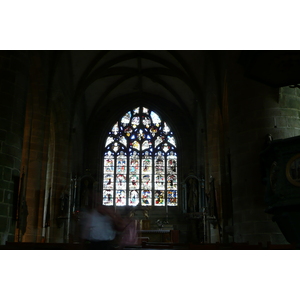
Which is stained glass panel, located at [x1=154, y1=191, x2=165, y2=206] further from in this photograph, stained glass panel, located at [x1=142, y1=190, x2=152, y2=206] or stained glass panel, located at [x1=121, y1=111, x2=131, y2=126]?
stained glass panel, located at [x1=121, y1=111, x2=131, y2=126]

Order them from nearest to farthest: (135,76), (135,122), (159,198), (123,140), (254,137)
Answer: (254,137)
(135,76)
(159,198)
(123,140)
(135,122)

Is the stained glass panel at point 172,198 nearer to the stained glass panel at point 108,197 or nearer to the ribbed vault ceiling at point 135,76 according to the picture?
the stained glass panel at point 108,197

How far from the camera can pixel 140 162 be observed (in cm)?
2292

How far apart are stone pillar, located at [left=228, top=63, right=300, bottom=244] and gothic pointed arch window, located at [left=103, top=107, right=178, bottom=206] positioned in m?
11.7

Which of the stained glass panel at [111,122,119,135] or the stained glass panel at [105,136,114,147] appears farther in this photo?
the stained glass panel at [111,122,119,135]

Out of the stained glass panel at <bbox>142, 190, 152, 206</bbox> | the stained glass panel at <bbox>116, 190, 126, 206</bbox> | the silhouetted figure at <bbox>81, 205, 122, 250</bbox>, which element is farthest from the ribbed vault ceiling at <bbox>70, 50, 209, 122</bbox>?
the silhouetted figure at <bbox>81, 205, 122, 250</bbox>

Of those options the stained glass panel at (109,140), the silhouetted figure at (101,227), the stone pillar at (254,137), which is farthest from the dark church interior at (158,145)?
the silhouetted figure at (101,227)

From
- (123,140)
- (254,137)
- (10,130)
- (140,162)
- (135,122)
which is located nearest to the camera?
(10,130)

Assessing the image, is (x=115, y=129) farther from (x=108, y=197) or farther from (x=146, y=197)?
(x=146, y=197)

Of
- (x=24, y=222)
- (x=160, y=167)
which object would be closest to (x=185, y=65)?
(x=160, y=167)

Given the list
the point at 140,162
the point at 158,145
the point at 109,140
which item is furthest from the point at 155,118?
the point at 109,140

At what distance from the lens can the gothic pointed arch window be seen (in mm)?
22219

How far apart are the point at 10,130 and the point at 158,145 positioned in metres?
14.1

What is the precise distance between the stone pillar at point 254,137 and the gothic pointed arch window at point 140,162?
11675 mm
